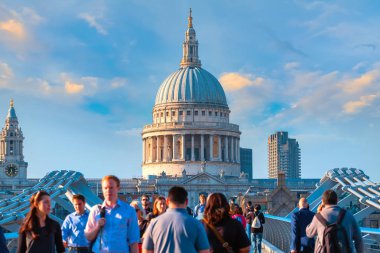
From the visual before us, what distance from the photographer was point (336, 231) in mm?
14477

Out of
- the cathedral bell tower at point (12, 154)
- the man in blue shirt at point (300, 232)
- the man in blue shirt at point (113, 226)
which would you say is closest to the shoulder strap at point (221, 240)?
the man in blue shirt at point (113, 226)

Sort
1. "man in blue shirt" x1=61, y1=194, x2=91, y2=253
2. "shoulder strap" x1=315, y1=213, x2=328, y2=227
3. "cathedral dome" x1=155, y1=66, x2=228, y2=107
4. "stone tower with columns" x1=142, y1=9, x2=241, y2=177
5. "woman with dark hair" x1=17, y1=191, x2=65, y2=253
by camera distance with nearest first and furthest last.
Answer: "woman with dark hair" x1=17, y1=191, x2=65, y2=253, "shoulder strap" x1=315, y1=213, x2=328, y2=227, "man in blue shirt" x1=61, y1=194, x2=91, y2=253, "stone tower with columns" x1=142, y1=9, x2=241, y2=177, "cathedral dome" x1=155, y1=66, x2=228, y2=107

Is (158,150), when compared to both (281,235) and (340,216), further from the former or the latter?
(340,216)

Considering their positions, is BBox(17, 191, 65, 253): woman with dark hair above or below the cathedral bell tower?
below

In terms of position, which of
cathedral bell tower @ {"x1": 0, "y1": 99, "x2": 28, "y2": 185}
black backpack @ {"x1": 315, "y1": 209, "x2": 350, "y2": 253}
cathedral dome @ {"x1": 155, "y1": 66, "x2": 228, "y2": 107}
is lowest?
black backpack @ {"x1": 315, "y1": 209, "x2": 350, "y2": 253}

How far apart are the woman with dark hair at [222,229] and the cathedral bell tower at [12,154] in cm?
14260

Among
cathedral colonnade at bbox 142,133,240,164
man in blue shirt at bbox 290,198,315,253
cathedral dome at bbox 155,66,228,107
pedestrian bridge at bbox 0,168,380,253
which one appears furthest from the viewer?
cathedral dome at bbox 155,66,228,107

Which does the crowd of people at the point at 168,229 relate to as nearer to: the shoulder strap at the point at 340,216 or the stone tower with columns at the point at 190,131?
the shoulder strap at the point at 340,216

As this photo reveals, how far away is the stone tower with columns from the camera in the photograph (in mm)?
160000

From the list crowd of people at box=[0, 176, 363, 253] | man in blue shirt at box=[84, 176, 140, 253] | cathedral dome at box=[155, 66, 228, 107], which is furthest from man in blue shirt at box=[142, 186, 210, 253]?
cathedral dome at box=[155, 66, 228, 107]

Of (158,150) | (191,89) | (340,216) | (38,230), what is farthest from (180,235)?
(191,89)

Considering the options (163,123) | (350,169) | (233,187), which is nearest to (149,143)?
(163,123)

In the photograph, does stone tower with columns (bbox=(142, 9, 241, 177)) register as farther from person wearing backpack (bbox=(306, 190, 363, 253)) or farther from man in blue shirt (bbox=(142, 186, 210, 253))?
man in blue shirt (bbox=(142, 186, 210, 253))

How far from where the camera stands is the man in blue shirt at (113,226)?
1312cm
